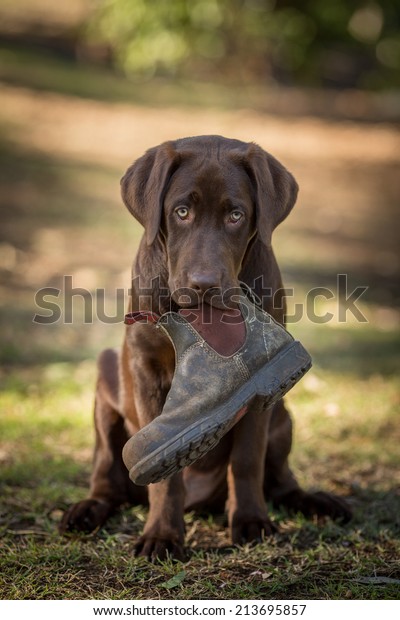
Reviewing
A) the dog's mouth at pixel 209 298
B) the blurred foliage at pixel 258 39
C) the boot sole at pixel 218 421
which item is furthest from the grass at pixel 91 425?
the blurred foliage at pixel 258 39

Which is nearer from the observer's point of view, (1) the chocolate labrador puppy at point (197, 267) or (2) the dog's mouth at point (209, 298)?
(2) the dog's mouth at point (209, 298)

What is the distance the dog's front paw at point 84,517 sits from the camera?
4137mm

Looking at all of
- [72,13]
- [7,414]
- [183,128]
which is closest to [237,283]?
[7,414]

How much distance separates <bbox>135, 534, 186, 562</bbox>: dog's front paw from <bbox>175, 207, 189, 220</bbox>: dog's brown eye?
4.42 feet

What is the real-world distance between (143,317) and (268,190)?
0.76 meters

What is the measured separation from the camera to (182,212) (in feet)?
12.5

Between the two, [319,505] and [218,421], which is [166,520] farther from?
[319,505]

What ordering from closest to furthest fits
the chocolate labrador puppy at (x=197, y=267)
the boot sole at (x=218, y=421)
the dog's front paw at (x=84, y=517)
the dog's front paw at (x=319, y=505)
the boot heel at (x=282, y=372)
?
the boot sole at (x=218, y=421)
the boot heel at (x=282, y=372)
the chocolate labrador puppy at (x=197, y=267)
the dog's front paw at (x=84, y=517)
the dog's front paw at (x=319, y=505)

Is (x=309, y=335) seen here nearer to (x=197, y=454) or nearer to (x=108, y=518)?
(x=108, y=518)

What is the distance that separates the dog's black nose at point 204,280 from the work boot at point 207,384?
0.16 metres

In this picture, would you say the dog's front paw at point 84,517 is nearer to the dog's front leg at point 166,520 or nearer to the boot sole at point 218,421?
the dog's front leg at point 166,520

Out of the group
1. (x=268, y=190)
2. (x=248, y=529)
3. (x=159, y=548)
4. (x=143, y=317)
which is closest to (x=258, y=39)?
(x=268, y=190)

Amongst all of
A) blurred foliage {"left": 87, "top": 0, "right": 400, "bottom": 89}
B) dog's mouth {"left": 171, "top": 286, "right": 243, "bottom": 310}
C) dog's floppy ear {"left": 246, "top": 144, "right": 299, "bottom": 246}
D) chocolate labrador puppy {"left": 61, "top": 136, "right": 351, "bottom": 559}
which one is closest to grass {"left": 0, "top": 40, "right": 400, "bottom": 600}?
chocolate labrador puppy {"left": 61, "top": 136, "right": 351, "bottom": 559}

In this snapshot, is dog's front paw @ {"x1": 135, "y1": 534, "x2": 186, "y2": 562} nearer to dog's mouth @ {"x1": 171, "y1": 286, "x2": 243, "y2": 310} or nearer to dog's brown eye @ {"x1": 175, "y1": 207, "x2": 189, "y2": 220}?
dog's mouth @ {"x1": 171, "y1": 286, "x2": 243, "y2": 310}
